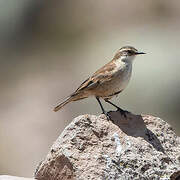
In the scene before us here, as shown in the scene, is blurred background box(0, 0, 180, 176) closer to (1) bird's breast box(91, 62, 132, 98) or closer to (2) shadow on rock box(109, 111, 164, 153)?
(1) bird's breast box(91, 62, 132, 98)

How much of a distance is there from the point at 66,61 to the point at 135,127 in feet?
61.6

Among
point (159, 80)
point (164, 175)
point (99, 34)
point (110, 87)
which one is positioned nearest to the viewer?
point (164, 175)

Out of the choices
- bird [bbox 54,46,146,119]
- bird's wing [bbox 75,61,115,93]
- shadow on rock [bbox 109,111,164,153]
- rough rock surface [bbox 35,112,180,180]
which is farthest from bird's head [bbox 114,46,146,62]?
rough rock surface [bbox 35,112,180,180]

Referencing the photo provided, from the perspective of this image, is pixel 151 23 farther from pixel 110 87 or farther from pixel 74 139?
pixel 74 139

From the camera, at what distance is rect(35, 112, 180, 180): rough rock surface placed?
11.9m

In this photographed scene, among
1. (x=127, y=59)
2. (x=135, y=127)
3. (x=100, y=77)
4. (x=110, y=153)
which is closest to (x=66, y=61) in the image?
(x=127, y=59)

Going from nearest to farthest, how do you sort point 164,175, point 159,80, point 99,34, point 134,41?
1. point 164,175
2. point 159,80
3. point 134,41
4. point 99,34

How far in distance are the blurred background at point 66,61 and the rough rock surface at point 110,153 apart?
Result: 37.9 ft

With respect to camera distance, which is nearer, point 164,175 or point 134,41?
point 164,175

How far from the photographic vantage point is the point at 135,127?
13062 mm

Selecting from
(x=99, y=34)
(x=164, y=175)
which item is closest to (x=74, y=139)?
(x=164, y=175)

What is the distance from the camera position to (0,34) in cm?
3328

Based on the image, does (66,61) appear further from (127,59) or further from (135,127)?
(135,127)

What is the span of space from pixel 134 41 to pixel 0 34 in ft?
20.7
